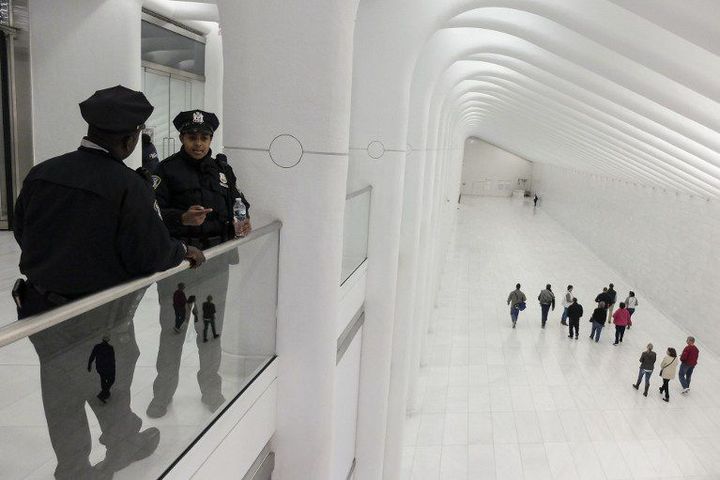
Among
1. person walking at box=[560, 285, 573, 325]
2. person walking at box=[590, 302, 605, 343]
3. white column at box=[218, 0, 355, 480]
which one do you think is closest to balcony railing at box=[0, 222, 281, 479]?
white column at box=[218, 0, 355, 480]

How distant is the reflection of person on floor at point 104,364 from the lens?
2.08 m

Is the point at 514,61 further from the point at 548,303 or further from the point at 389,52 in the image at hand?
the point at 389,52

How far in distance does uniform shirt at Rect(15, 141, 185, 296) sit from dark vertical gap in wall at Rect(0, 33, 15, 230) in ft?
28.3

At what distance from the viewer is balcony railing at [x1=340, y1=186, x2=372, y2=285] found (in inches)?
243

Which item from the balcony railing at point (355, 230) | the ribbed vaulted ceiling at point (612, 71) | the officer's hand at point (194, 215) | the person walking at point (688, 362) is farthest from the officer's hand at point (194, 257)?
the person walking at point (688, 362)

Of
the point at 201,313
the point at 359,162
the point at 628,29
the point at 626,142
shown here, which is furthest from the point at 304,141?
the point at 626,142

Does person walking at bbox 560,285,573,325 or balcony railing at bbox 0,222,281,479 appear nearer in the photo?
balcony railing at bbox 0,222,281,479

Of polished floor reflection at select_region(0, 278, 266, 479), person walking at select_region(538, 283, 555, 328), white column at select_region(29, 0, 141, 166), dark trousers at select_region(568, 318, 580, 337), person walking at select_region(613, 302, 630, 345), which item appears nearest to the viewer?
polished floor reflection at select_region(0, 278, 266, 479)

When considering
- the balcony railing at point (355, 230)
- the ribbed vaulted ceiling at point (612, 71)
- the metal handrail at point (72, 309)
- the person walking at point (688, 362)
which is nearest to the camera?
the metal handrail at point (72, 309)

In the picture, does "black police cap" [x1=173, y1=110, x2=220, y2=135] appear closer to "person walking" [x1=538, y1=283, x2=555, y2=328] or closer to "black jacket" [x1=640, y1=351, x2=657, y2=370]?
"black jacket" [x1=640, y1=351, x2=657, y2=370]

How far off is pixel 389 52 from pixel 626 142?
33.3 ft

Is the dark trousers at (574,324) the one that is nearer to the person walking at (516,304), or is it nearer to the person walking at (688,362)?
the person walking at (516,304)

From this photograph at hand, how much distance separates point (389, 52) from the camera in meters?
7.74

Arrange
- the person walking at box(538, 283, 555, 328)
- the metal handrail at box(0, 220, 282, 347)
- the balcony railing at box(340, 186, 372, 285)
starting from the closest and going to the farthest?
the metal handrail at box(0, 220, 282, 347) → the balcony railing at box(340, 186, 372, 285) → the person walking at box(538, 283, 555, 328)
